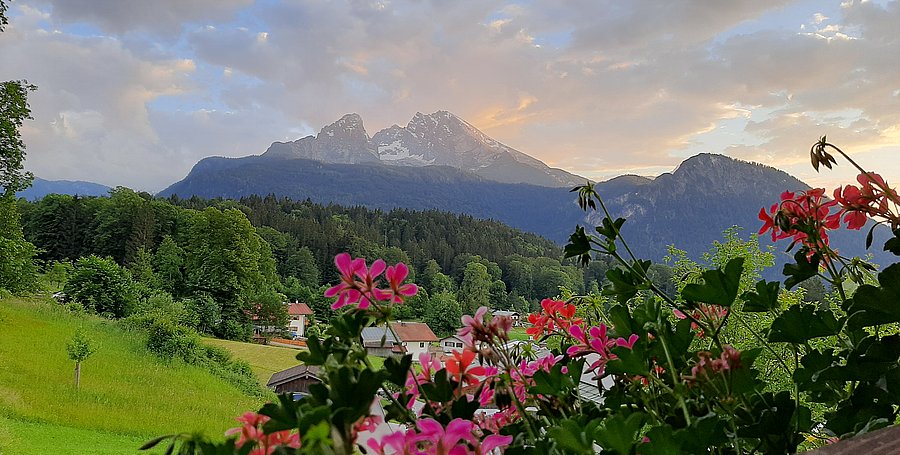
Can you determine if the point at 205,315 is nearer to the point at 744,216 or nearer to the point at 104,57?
the point at 104,57

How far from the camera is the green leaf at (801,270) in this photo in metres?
0.36

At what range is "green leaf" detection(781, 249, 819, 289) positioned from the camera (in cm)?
36

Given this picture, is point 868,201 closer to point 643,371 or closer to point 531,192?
point 643,371

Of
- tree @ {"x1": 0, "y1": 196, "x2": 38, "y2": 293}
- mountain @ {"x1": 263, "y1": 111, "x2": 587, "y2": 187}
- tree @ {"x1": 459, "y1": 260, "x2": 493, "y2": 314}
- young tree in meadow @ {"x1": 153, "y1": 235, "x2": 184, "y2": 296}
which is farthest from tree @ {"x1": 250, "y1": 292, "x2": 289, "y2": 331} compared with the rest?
mountain @ {"x1": 263, "y1": 111, "x2": 587, "y2": 187}

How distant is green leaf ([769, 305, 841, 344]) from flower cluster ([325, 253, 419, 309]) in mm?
206

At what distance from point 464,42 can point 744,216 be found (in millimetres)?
30298

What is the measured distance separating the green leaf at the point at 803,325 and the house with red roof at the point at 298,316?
20.5 m

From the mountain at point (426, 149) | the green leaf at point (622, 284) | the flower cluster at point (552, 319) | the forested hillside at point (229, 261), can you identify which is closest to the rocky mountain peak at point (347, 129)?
the mountain at point (426, 149)

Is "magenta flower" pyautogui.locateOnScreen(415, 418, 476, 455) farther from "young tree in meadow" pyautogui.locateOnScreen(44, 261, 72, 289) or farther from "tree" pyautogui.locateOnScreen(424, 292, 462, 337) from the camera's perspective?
"tree" pyautogui.locateOnScreen(424, 292, 462, 337)

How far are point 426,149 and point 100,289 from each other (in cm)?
8393

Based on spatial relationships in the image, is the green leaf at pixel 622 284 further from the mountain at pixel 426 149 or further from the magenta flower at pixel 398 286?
the mountain at pixel 426 149

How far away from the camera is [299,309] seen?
67.1ft

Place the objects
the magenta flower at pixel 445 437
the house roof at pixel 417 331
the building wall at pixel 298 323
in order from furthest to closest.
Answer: the building wall at pixel 298 323 → the house roof at pixel 417 331 → the magenta flower at pixel 445 437

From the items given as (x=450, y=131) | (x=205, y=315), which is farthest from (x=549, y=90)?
(x=450, y=131)
